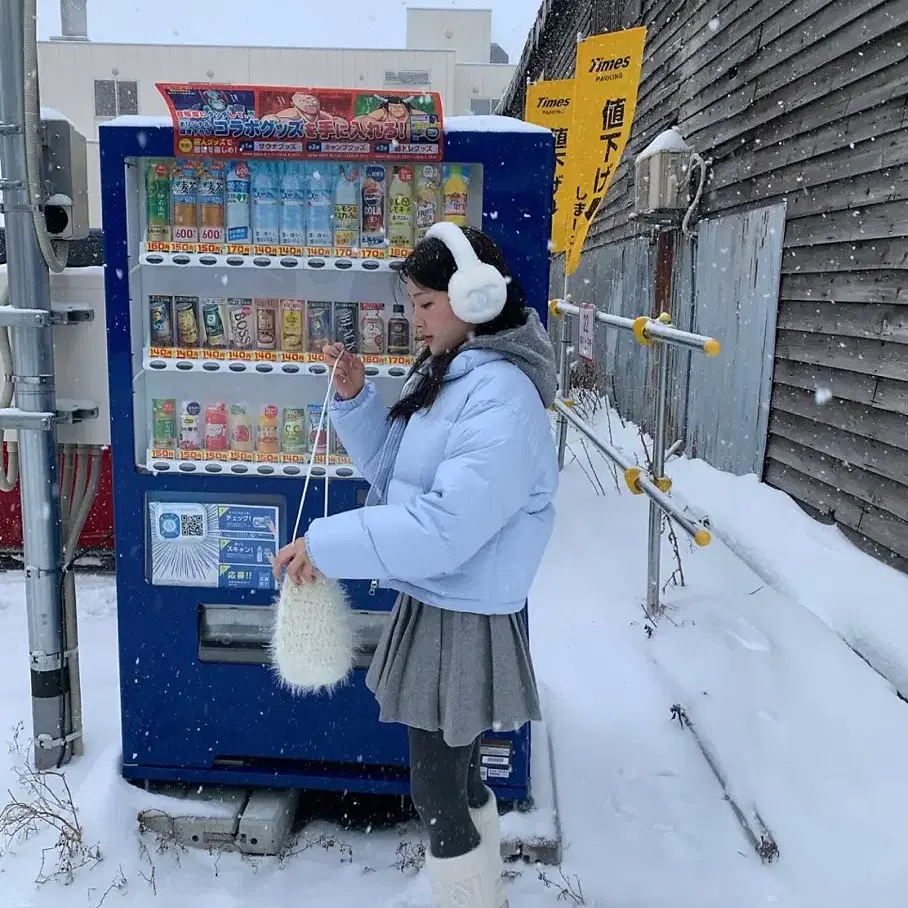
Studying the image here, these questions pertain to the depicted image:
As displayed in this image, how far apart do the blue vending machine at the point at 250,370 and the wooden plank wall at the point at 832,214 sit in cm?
265

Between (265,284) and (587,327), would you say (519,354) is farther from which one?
(587,327)

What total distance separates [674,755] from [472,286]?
2.10m

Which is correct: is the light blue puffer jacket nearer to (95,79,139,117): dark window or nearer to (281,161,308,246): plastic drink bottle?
(281,161,308,246): plastic drink bottle

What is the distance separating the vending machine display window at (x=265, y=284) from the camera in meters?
2.58

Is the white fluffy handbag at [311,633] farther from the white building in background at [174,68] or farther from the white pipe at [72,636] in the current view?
the white building in background at [174,68]

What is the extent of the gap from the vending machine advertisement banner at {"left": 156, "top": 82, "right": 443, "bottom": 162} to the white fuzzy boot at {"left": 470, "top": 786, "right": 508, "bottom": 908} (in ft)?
5.81

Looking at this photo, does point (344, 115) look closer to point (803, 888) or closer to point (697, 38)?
point (803, 888)

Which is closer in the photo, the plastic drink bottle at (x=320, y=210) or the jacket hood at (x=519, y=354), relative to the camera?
the jacket hood at (x=519, y=354)

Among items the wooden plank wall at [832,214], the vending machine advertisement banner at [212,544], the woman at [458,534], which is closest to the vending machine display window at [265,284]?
the vending machine advertisement banner at [212,544]

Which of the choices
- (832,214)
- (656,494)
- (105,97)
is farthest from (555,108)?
→ (105,97)

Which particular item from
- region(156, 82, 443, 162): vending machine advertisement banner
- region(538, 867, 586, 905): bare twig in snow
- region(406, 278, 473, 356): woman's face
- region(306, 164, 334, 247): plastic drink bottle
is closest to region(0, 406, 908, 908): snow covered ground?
region(538, 867, 586, 905): bare twig in snow

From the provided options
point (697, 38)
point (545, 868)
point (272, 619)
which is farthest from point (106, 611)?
point (697, 38)

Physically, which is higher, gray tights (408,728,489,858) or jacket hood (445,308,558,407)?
jacket hood (445,308,558,407)

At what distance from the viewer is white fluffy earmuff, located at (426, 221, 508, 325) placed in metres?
1.85
